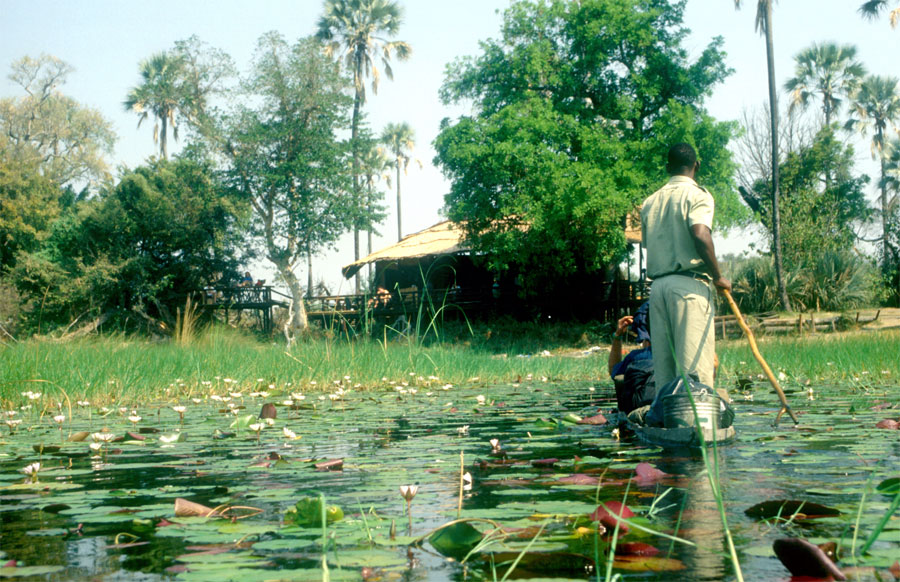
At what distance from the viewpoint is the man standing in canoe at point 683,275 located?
488 centimetres

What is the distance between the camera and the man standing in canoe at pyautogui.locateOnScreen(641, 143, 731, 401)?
4883mm

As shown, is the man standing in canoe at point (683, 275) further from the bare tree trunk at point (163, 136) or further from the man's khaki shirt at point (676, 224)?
the bare tree trunk at point (163, 136)

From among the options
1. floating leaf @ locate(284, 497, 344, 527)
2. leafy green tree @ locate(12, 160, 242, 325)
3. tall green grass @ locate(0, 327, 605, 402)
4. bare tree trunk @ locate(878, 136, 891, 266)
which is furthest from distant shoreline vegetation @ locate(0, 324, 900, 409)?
bare tree trunk @ locate(878, 136, 891, 266)

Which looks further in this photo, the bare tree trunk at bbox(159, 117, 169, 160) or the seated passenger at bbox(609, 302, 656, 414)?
the bare tree trunk at bbox(159, 117, 169, 160)

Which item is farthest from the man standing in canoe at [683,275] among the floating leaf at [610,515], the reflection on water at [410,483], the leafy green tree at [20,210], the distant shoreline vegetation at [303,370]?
the leafy green tree at [20,210]

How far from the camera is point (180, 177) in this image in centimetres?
3148

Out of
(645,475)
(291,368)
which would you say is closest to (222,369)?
(291,368)

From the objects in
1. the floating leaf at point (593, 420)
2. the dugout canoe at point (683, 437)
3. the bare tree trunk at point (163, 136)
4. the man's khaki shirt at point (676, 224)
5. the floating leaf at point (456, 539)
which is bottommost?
the floating leaf at point (593, 420)

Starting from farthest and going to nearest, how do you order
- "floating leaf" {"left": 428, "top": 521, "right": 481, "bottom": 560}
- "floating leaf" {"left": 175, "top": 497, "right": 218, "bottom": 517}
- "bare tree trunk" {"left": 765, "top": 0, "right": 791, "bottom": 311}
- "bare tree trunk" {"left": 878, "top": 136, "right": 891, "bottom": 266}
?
"bare tree trunk" {"left": 878, "top": 136, "right": 891, "bottom": 266} < "bare tree trunk" {"left": 765, "top": 0, "right": 791, "bottom": 311} < "floating leaf" {"left": 175, "top": 497, "right": 218, "bottom": 517} < "floating leaf" {"left": 428, "top": 521, "right": 481, "bottom": 560}

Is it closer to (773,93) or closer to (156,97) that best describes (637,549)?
(773,93)

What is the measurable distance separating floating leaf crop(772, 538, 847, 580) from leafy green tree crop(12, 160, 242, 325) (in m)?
30.3

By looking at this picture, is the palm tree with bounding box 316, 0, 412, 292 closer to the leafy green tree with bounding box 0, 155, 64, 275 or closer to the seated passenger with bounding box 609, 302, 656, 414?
the leafy green tree with bounding box 0, 155, 64, 275

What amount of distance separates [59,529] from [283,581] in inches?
46.6

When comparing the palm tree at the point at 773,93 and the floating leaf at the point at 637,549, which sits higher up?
the palm tree at the point at 773,93
